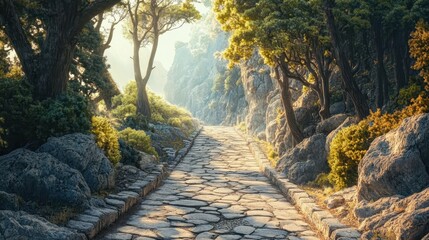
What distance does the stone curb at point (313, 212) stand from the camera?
6367 millimetres

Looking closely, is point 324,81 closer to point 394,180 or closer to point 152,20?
point 394,180

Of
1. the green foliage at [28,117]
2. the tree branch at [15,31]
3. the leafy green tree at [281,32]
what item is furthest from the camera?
the leafy green tree at [281,32]

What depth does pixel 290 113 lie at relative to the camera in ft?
45.8

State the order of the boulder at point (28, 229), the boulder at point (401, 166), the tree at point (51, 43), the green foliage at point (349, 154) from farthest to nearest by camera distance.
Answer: the tree at point (51, 43) → the green foliage at point (349, 154) → the boulder at point (401, 166) → the boulder at point (28, 229)

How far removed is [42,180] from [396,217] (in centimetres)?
570

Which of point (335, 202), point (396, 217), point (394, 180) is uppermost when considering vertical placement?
point (394, 180)

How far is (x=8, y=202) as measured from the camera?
625 cm

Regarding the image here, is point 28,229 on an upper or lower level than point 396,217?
upper

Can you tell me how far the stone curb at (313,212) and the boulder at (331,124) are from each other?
6.34ft

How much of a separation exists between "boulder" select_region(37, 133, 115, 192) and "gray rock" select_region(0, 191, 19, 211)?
1727 millimetres

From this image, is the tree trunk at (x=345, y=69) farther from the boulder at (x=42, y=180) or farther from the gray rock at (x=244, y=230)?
the boulder at (x=42, y=180)

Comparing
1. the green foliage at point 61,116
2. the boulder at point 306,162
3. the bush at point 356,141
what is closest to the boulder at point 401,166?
the bush at point 356,141

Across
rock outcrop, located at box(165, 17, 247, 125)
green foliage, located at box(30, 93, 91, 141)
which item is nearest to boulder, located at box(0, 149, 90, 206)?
green foliage, located at box(30, 93, 91, 141)

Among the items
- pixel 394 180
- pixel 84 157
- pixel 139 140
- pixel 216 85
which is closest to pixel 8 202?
pixel 84 157
